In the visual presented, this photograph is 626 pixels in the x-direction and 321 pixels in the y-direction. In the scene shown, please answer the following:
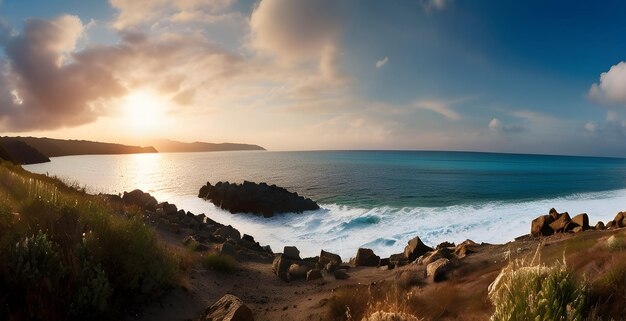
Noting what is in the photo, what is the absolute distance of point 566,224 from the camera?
729 inches

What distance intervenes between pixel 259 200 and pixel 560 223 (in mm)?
34131

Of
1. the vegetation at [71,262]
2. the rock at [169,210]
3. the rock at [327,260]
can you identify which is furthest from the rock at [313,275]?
the rock at [169,210]

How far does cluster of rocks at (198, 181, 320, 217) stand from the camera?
44875 mm

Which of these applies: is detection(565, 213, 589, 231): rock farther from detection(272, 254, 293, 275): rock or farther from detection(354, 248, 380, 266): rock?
detection(272, 254, 293, 275): rock

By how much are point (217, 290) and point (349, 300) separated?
4.94 m

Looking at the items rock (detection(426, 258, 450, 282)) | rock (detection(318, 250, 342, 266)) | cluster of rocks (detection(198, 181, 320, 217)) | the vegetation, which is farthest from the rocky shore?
cluster of rocks (detection(198, 181, 320, 217))

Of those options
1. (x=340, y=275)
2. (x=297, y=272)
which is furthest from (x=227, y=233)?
(x=340, y=275)

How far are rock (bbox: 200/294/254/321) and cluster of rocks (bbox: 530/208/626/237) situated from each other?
57.7 feet

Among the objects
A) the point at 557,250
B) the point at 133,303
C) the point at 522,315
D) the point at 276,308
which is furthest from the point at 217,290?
the point at 557,250

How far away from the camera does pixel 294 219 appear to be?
1618 inches

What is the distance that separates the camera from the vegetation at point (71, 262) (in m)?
5.88

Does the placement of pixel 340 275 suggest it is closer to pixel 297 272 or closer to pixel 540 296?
pixel 297 272

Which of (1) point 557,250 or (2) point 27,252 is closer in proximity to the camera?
(2) point 27,252

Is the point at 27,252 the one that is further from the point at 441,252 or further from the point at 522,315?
the point at 441,252
